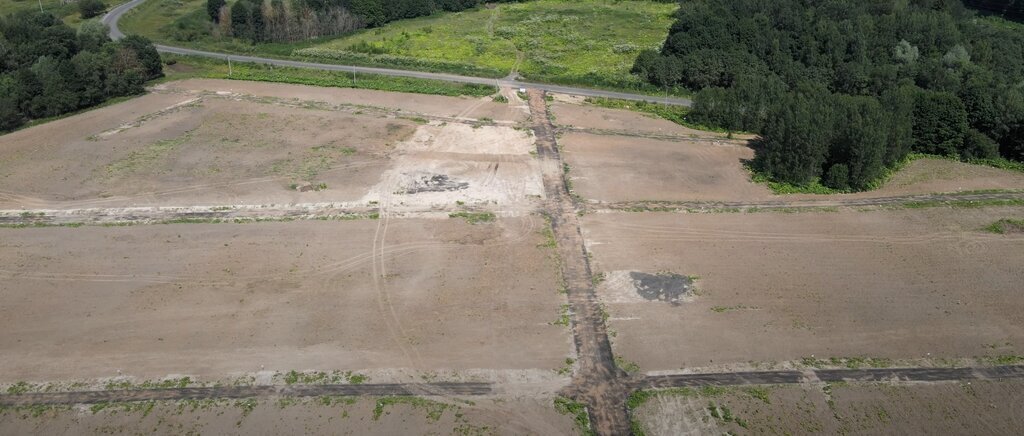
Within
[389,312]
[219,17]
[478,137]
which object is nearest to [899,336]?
[389,312]

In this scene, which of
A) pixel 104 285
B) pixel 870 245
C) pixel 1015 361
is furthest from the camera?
pixel 870 245

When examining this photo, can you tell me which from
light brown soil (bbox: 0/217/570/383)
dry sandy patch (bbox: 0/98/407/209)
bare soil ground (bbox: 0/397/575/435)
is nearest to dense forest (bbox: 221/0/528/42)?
dry sandy patch (bbox: 0/98/407/209)

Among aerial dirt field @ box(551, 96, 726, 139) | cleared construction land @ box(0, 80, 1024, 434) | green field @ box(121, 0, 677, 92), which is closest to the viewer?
cleared construction land @ box(0, 80, 1024, 434)

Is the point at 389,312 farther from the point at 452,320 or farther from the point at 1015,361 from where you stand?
the point at 1015,361

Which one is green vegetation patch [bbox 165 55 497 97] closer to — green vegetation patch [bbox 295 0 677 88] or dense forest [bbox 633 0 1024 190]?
green vegetation patch [bbox 295 0 677 88]

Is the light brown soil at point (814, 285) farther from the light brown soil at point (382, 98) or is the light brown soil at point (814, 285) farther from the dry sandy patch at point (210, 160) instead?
the light brown soil at point (382, 98)

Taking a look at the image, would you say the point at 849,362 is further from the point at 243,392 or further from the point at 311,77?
the point at 311,77
